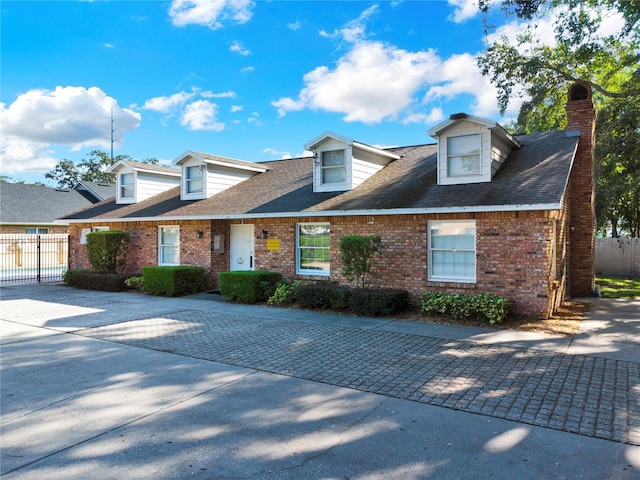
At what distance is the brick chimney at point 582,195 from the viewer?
42.8ft

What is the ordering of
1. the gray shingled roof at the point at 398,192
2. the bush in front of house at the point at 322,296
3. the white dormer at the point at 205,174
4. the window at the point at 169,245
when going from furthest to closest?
the white dormer at the point at 205,174 → the window at the point at 169,245 → the bush in front of house at the point at 322,296 → the gray shingled roof at the point at 398,192

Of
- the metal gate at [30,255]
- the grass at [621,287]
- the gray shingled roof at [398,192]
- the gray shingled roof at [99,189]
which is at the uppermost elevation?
the gray shingled roof at [99,189]

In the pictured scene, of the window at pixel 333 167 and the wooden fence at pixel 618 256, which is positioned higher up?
the window at pixel 333 167

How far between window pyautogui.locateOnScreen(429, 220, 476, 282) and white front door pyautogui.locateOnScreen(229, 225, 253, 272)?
644 centimetres

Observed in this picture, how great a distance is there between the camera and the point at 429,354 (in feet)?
23.5

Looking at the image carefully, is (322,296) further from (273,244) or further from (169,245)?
(169,245)

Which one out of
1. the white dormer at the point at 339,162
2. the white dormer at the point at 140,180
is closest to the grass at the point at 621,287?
the white dormer at the point at 339,162

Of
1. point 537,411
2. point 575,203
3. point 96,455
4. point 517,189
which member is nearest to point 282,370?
point 96,455

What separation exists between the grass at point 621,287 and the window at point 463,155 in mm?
6458

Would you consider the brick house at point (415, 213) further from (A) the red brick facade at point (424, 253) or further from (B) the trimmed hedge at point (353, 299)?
(B) the trimmed hedge at point (353, 299)

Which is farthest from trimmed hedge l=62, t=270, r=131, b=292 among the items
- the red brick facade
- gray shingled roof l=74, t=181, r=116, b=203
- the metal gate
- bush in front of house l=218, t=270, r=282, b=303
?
gray shingled roof l=74, t=181, r=116, b=203

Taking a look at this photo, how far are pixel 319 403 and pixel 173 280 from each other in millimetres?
9825

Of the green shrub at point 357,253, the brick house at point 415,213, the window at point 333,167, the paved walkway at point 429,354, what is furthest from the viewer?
the window at point 333,167

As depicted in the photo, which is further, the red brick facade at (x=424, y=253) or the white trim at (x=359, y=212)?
the red brick facade at (x=424, y=253)
